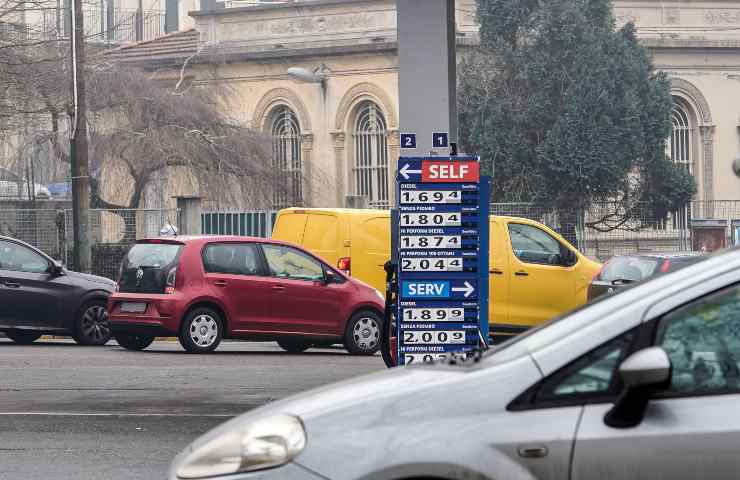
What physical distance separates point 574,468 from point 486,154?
39.5 metres

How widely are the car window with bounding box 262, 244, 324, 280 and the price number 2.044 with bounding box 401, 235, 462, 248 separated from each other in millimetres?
6972

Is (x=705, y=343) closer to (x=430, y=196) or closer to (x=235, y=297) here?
(x=430, y=196)

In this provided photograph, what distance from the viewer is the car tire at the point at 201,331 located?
1945cm

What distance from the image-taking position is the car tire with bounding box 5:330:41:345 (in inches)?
852

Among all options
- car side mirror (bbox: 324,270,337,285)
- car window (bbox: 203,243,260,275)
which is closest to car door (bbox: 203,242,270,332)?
car window (bbox: 203,243,260,275)

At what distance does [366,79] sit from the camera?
47.7 m

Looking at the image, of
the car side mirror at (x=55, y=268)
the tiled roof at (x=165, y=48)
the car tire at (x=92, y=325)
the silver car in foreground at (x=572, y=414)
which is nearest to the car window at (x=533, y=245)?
the car tire at (x=92, y=325)

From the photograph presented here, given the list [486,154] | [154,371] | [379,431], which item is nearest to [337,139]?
[486,154]

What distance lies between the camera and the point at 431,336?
13180mm

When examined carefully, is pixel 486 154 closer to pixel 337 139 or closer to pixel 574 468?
pixel 337 139

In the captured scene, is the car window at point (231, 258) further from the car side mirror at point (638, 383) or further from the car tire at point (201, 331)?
the car side mirror at point (638, 383)

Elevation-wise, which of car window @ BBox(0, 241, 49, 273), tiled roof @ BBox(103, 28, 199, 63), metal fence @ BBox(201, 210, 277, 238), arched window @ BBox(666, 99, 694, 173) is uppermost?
tiled roof @ BBox(103, 28, 199, 63)

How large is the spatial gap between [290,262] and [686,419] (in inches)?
612

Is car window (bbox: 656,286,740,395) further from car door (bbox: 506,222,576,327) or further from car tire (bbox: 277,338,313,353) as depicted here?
car door (bbox: 506,222,576,327)
